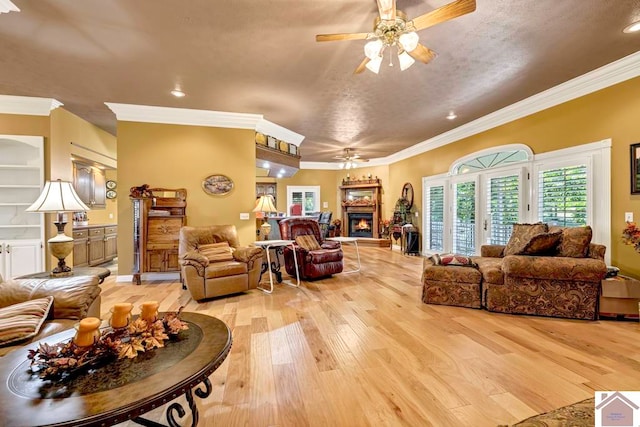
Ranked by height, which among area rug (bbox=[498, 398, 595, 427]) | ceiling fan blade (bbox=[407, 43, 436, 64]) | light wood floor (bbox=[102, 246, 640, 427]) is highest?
ceiling fan blade (bbox=[407, 43, 436, 64])

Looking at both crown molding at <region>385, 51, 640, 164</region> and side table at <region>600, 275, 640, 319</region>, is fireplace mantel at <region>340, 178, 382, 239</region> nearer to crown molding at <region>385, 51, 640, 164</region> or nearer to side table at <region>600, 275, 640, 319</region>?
crown molding at <region>385, 51, 640, 164</region>

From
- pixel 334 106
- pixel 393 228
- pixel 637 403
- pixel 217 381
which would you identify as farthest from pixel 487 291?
pixel 393 228

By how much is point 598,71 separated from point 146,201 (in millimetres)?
6674

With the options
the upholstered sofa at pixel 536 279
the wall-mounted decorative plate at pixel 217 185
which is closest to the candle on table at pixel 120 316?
the upholstered sofa at pixel 536 279

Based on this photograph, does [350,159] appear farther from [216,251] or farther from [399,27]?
[399,27]

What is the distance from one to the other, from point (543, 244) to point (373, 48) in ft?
10.1

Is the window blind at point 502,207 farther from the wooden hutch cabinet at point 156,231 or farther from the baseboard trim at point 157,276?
the baseboard trim at point 157,276

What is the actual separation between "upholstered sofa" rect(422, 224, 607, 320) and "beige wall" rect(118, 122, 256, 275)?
3525 millimetres

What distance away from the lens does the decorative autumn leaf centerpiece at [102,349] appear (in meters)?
1.18

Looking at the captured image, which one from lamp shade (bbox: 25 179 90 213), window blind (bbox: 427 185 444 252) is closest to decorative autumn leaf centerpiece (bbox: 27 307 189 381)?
lamp shade (bbox: 25 179 90 213)

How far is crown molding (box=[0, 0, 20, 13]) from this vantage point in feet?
7.74

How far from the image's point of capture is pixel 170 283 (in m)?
4.88

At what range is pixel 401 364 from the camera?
89.0 inches

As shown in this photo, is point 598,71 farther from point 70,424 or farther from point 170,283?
point 170,283
